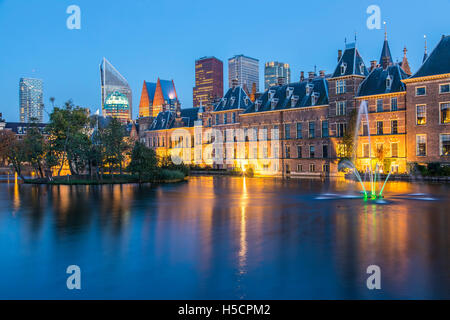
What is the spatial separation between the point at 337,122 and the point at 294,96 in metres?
10.0

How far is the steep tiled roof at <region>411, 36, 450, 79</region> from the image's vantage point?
49.5 meters

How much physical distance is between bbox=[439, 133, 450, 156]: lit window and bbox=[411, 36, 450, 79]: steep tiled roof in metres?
7.79

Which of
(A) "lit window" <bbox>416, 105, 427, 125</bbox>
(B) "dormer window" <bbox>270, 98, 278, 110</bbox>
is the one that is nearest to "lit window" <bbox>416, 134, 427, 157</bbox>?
(A) "lit window" <bbox>416, 105, 427, 125</bbox>

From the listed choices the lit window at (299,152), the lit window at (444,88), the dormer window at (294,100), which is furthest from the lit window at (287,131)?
the lit window at (444,88)

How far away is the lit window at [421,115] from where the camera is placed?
51191 mm

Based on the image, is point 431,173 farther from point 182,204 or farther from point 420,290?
point 420,290

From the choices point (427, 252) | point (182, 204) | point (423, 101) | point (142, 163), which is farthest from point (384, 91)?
point (427, 252)

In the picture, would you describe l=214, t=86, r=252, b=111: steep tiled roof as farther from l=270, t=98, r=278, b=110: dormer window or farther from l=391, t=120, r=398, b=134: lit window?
l=391, t=120, r=398, b=134: lit window

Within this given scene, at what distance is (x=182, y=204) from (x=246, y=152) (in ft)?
160

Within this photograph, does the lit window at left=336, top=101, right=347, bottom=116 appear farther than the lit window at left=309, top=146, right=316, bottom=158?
No

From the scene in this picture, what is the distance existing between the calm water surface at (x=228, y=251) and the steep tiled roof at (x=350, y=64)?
123 feet

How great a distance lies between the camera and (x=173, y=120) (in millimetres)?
96250

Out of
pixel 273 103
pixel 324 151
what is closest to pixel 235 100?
pixel 273 103

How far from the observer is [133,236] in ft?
54.3
